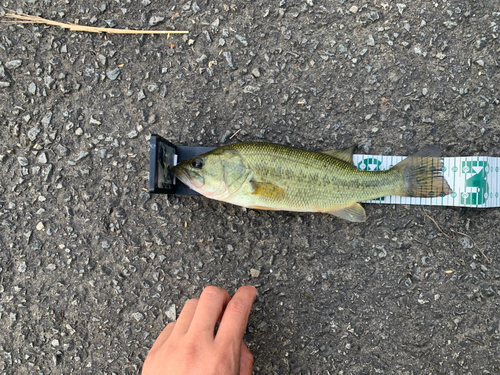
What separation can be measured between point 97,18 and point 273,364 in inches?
161

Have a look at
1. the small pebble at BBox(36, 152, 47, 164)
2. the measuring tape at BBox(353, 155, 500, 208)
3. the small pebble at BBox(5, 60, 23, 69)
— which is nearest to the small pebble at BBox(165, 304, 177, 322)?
the small pebble at BBox(36, 152, 47, 164)

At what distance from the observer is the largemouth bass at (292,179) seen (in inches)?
116

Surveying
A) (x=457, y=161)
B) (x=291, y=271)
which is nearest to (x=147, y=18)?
(x=291, y=271)

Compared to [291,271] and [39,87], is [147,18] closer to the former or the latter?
[39,87]

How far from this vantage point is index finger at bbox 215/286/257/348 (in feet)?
8.47

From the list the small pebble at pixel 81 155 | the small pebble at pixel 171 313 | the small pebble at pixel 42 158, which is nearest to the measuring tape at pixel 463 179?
the small pebble at pixel 171 313

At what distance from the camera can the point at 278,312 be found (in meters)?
3.29

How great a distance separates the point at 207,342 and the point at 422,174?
253 cm

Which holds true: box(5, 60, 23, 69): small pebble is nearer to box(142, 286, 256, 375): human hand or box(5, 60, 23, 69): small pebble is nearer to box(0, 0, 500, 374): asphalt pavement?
box(0, 0, 500, 374): asphalt pavement

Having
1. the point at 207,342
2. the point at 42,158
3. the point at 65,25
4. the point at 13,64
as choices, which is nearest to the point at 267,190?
the point at 207,342

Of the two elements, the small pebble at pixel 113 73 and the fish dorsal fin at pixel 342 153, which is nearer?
the fish dorsal fin at pixel 342 153

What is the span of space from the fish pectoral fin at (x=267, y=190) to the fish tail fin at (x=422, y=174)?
1.16 m

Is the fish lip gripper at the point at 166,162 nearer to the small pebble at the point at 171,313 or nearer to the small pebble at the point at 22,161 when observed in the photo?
the small pebble at the point at 171,313

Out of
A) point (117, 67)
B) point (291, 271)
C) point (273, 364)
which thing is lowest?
point (273, 364)
